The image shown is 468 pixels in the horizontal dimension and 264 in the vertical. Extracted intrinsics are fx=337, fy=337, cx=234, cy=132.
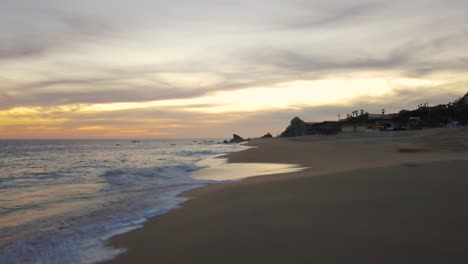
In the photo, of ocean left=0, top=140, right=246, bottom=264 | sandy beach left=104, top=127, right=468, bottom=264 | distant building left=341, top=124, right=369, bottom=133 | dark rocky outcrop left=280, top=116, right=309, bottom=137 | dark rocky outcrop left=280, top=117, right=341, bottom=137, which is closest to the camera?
sandy beach left=104, top=127, right=468, bottom=264

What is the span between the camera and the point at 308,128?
81.9 meters

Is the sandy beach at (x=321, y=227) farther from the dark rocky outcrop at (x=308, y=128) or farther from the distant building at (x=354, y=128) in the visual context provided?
the dark rocky outcrop at (x=308, y=128)

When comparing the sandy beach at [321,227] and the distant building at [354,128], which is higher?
the distant building at [354,128]

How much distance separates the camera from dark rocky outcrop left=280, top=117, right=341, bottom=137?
7506 centimetres

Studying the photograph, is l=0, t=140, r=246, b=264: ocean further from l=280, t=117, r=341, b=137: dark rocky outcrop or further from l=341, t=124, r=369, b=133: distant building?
l=280, t=117, r=341, b=137: dark rocky outcrop

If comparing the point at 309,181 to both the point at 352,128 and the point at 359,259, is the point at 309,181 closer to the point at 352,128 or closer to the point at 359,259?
the point at 359,259

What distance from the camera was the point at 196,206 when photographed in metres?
7.07

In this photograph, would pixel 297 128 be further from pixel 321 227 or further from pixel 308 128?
pixel 321 227

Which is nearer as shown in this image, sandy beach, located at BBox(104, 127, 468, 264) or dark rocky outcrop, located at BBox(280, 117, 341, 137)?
sandy beach, located at BBox(104, 127, 468, 264)

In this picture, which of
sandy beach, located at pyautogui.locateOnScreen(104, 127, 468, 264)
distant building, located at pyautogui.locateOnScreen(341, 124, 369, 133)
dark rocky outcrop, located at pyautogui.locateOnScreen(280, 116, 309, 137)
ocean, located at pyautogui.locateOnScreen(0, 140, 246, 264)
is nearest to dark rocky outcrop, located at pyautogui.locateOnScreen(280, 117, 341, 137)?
dark rocky outcrop, located at pyautogui.locateOnScreen(280, 116, 309, 137)

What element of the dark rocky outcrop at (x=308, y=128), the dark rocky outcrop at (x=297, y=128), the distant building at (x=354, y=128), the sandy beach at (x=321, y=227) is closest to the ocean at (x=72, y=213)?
the sandy beach at (x=321, y=227)

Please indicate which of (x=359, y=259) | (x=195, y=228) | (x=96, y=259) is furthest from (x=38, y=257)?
(x=359, y=259)

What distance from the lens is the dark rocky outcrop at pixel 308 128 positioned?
75.1m

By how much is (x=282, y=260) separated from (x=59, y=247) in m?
3.25
